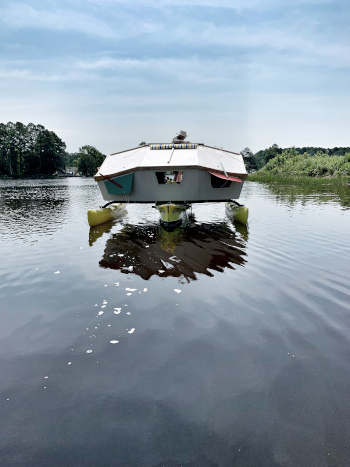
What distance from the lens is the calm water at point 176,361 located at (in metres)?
3.15

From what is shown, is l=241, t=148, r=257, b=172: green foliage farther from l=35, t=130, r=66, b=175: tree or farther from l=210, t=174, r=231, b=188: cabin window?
l=210, t=174, r=231, b=188: cabin window

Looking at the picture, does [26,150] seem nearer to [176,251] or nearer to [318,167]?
[318,167]

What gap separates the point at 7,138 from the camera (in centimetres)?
10569

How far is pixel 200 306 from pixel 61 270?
15.5 ft

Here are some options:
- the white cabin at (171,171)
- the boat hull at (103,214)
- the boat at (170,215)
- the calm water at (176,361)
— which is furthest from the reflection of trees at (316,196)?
the calm water at (176,361)

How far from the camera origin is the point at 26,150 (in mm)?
111688

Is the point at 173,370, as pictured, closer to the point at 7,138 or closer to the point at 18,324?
the point at 18,324

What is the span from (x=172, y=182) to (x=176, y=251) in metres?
5.77

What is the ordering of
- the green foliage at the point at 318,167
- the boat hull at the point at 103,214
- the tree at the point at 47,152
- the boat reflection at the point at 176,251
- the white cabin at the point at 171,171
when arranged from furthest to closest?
the tree at the point at 47,152 < the green foliage at the point at 318,167 < the boat hull at the point at 103,214 < the white cabin at the point at 171,171 < the boat reflection at the point at 176,251

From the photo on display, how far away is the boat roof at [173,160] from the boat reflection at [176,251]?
307 cm

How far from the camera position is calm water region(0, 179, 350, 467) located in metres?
3.15

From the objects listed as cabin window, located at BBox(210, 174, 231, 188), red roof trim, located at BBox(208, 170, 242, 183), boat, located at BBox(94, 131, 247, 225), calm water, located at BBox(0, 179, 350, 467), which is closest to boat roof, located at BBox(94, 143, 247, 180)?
boat, located at BBox(94, 131, 247, 225)

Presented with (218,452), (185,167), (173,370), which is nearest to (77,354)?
(173,370)

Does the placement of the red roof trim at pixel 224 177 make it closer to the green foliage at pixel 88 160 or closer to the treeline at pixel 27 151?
the treeline at pixel 27 151
